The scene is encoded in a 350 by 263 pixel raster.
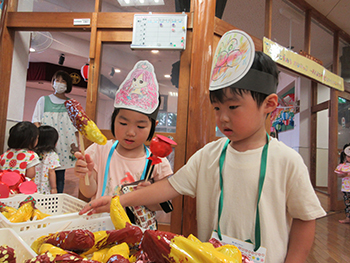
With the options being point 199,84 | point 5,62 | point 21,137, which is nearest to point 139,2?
point 199,84

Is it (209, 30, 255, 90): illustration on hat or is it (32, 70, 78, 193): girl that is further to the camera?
(32, 70, 78, 193): girl

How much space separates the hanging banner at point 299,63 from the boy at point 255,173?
2.14 metres

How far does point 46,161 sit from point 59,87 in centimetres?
92

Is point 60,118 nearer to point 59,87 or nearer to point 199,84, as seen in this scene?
point 59,87

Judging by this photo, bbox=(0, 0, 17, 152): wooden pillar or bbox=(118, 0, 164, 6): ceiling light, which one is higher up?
bbox=(118, 0, 164, 6): ceiling light

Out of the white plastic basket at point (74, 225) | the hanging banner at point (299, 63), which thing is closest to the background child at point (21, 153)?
the white plastic basket at point (74, 225)

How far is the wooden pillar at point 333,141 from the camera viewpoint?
4164 millimetres

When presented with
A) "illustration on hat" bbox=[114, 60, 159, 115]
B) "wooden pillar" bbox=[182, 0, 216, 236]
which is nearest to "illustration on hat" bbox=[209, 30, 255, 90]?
"illustration on hat" bbox=[114, 60, 159, 115]

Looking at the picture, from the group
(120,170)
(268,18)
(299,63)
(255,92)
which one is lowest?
(120,170)

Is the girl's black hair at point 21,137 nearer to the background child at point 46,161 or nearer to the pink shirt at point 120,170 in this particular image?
the background child at point 46,161

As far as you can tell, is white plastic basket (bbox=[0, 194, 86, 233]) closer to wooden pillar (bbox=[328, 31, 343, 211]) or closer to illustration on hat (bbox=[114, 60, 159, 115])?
illustration on hat (bbox=[114, 60, 159, 115])

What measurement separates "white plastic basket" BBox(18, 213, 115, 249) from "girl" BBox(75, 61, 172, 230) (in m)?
0.25

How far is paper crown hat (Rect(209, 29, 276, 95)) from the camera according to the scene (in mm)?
767

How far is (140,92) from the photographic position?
1159mm
